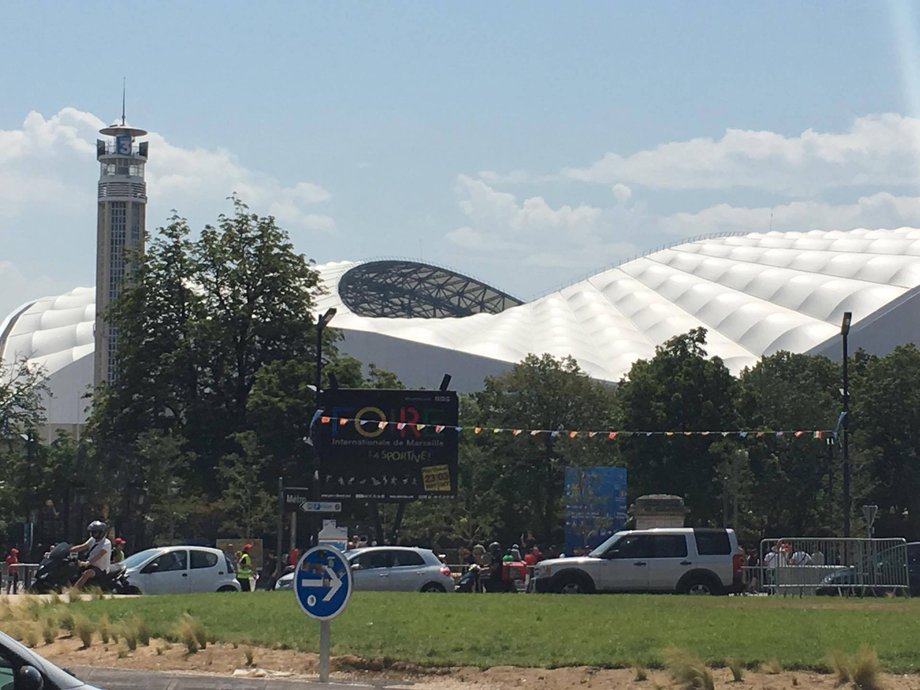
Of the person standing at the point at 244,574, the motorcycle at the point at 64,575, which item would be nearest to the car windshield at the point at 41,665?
the motorcycle at the point at 64,575

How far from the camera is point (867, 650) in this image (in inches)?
551

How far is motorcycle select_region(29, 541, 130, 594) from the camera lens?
24.1 meters

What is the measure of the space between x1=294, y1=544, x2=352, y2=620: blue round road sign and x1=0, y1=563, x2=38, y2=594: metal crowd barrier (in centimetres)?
2073

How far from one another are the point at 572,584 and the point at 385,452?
9944mm

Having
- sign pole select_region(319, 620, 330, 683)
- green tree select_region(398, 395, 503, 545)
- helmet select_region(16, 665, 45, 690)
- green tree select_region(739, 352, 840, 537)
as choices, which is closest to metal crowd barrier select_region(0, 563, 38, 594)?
green tree select_region(398, 395, 503, 545)

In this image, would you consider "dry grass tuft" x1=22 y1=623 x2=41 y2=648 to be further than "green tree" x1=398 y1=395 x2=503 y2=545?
No

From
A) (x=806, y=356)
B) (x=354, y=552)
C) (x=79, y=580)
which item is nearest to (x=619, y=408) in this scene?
(x=806, y=356)

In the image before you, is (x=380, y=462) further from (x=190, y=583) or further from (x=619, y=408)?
(x=619, y=408)

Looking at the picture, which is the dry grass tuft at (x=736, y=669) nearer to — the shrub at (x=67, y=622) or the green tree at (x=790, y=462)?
the shrub at (x=67, y=622)

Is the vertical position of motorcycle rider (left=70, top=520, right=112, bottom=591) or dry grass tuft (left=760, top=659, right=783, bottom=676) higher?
motorcycle rider (left=70, top=520, right=112, bottom=591)

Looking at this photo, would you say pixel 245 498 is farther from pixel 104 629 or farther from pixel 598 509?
pixel 104 629

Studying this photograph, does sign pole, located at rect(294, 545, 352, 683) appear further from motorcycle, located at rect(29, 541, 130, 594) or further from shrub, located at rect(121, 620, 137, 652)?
motorcycle, located at rect(29, 541, 130, 594)

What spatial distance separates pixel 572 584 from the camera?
90.2ft

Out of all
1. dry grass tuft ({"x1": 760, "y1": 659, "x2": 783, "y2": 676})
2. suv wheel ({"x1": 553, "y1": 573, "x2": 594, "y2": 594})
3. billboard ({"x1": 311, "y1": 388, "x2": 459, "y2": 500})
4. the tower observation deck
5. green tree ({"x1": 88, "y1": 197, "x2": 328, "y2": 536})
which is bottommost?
dry grass tuft ({"x1": 760, "y1": 659, "x2": 783, "y2": 676})
